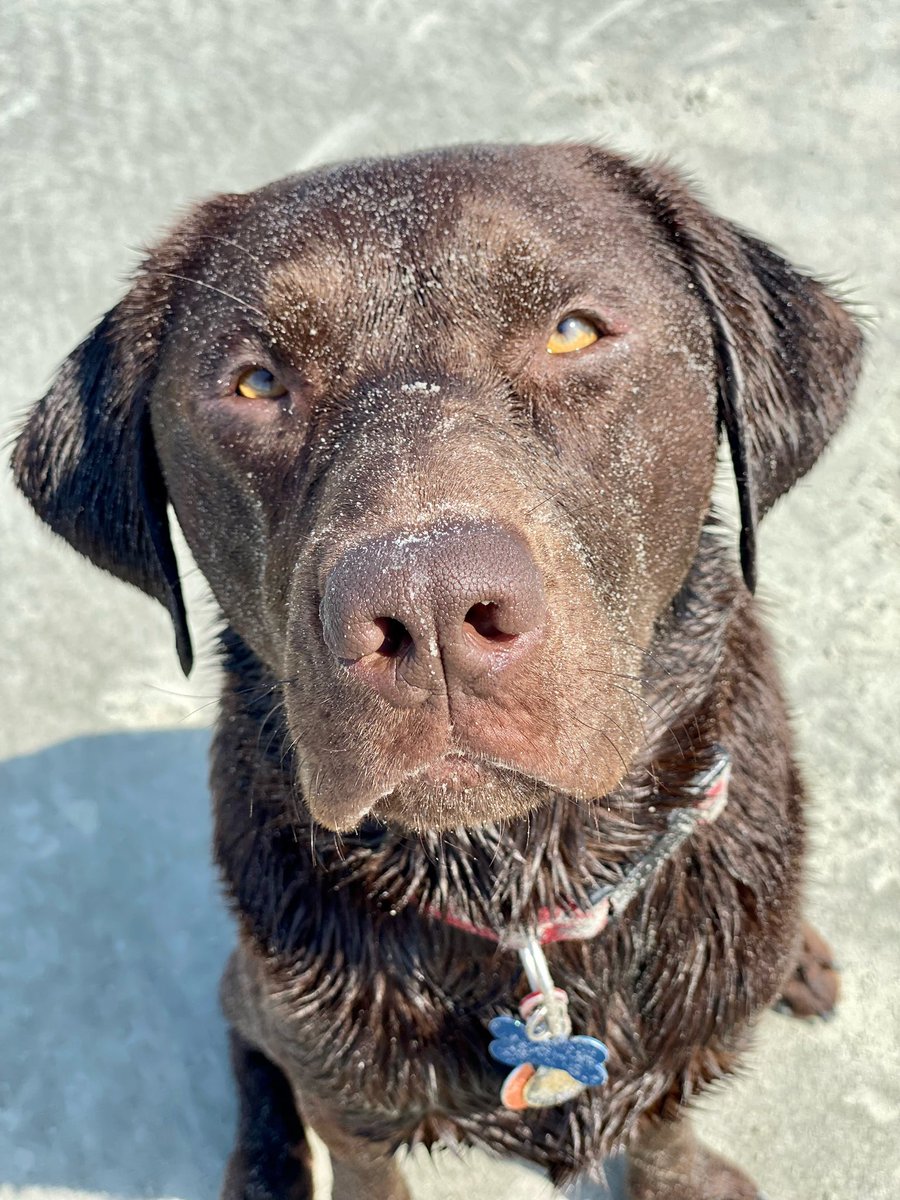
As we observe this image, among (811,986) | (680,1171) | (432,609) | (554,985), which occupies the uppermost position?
(432,609)

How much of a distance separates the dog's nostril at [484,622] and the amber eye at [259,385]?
70cm

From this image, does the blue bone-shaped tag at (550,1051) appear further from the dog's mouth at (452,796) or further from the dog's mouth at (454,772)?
the dog's mouth at (454,772)

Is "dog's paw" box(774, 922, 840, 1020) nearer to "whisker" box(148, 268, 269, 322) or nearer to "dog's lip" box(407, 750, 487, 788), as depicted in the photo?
"dog's lip" box(407, 750, 487, 788)

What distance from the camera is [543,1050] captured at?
2.07 metres

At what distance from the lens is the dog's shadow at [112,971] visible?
301cm

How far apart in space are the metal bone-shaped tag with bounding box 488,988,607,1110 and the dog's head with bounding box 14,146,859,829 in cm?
54

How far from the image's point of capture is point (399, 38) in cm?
538

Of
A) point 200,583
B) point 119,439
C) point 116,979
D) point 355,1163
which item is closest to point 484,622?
point 119,439

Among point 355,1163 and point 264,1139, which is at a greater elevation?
point 355,1163

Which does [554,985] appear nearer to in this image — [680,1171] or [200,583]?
[680,1171]

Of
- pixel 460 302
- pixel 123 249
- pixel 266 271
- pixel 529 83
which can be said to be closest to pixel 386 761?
pixel 460 302

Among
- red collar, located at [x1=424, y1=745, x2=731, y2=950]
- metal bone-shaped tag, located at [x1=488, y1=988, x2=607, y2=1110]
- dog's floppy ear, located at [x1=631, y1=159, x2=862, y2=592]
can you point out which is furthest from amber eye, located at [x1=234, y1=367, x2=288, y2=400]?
metal bone-shaped tag, located at [x1=488, y1=988, x2=607, y2=1110]

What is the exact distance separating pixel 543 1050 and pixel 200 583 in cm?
237

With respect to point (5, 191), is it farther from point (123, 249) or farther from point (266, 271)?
point (266, 271)
